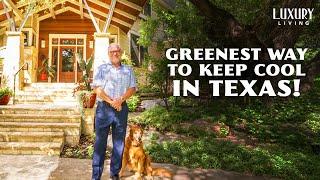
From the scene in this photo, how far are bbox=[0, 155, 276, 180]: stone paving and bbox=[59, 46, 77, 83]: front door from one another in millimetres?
12518

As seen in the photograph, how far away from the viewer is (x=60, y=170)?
6281 mm

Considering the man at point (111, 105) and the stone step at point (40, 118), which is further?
the stone step at point (40, 118)

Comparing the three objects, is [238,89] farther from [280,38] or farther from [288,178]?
[288,178]

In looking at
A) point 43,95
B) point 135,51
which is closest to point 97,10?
point 135,51

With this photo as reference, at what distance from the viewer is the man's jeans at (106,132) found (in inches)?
196

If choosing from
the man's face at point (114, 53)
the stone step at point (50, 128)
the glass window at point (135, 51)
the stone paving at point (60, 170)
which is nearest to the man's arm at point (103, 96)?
the man's face at point (114, 53)

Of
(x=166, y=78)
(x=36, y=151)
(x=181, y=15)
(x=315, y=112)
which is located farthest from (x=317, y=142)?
(x=36, y=151)

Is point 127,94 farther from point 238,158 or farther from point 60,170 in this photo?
point 238,158

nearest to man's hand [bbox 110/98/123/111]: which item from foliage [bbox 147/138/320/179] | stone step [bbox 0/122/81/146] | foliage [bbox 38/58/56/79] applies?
foliage [bbox 147/138/320/179]

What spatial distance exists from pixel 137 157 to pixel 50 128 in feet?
13.0

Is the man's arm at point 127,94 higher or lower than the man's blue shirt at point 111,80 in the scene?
lower

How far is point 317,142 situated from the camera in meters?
9.38

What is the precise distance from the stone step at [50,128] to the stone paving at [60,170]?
1246 millimetres

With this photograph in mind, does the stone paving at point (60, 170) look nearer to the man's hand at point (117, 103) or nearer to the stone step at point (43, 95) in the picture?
the man's hand at point (117, 103)
